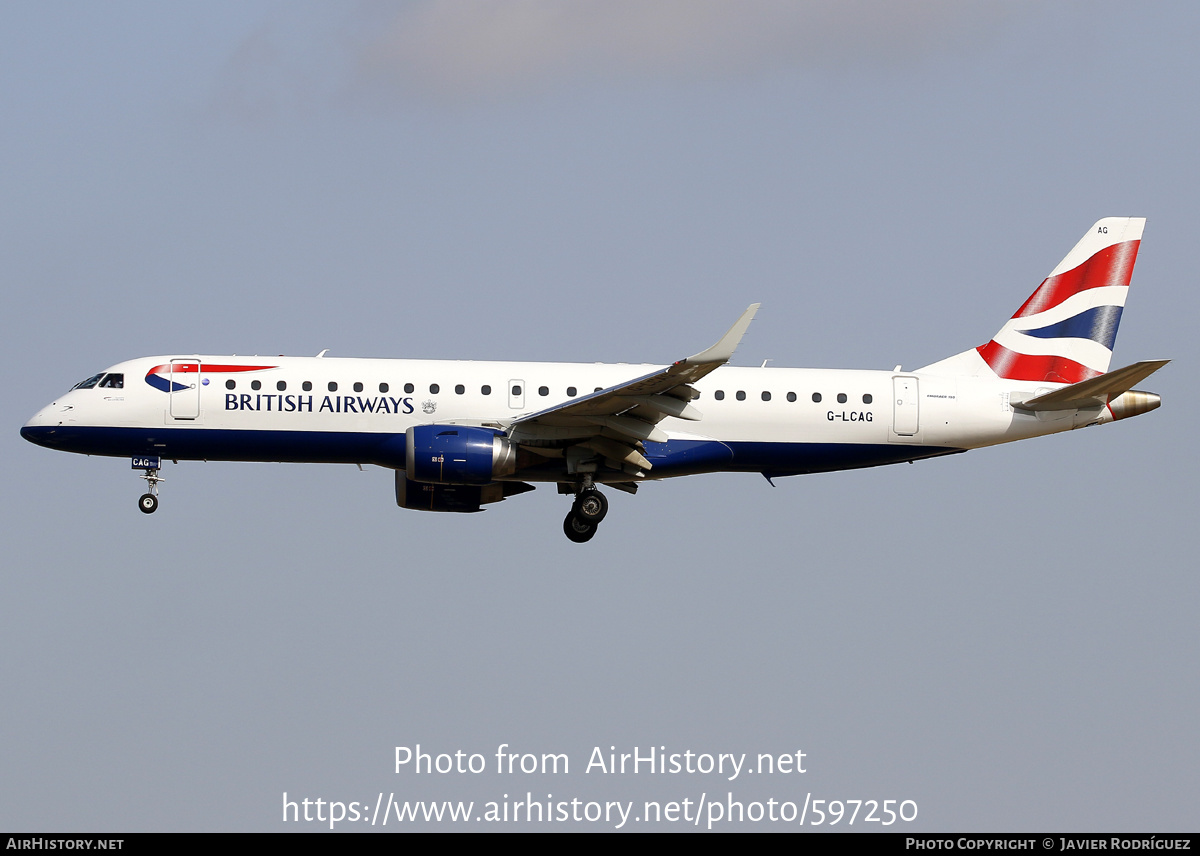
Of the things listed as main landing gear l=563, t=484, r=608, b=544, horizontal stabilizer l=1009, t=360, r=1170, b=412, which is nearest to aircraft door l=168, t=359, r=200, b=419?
main landing gear l=563, t=484, r=608, b=544

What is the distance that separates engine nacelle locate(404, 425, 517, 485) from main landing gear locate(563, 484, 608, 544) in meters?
2.49

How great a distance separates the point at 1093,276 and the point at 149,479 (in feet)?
80.6

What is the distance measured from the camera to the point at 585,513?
3888 cm

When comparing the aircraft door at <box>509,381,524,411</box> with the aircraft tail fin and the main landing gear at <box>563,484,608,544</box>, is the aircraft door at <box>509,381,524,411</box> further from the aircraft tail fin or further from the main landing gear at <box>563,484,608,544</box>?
the aircraft tail fin

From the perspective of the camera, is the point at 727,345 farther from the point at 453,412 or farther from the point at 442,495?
the point at 442,495

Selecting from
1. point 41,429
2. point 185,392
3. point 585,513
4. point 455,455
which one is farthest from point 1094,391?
point 41,429

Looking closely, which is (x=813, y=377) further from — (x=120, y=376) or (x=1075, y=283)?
(x=120, y=376)

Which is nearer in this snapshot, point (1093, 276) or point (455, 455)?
point (455, 455)

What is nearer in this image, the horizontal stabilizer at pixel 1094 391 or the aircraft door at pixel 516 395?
the horizontal stabilizer at pixel 1094 391

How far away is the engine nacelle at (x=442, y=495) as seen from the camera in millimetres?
40844

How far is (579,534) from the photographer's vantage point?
39188mm

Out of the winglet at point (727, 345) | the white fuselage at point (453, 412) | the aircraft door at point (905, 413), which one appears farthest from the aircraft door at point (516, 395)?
the aircraft door at point (905, 413)

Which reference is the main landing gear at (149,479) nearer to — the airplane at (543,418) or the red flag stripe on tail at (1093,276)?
the airplane at (543,418)

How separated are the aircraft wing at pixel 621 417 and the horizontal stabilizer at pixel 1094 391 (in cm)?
892
